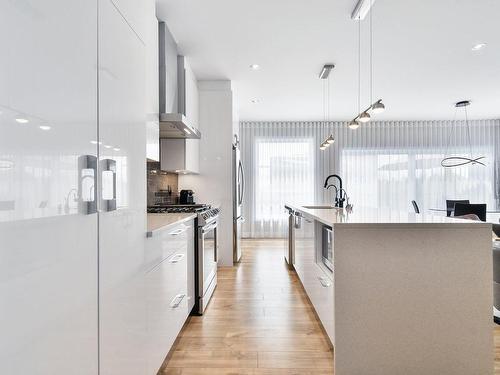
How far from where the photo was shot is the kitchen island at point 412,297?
175 cm

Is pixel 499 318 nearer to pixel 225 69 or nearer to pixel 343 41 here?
pixel 343 41

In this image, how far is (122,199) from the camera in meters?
1.29

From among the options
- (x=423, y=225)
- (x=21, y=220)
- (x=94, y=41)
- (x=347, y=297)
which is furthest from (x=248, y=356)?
(x=94, y=41)

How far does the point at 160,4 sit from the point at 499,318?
153 inches

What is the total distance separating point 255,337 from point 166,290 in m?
0.85

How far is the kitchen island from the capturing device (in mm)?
1745

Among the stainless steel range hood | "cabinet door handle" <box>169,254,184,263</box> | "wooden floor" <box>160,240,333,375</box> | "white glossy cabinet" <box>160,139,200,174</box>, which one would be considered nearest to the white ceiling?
the stainless steel range hood

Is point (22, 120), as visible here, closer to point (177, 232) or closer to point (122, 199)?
point (122, 199)

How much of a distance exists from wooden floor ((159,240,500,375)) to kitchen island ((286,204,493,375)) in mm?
293

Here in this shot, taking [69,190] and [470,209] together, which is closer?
[69,190]

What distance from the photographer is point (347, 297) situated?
1.78m

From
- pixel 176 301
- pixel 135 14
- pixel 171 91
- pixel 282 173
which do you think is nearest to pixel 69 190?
pixel 135 14

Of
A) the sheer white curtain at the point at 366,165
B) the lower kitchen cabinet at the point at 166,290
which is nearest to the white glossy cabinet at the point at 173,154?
the lower kitchen cabinet at the point at 166,290

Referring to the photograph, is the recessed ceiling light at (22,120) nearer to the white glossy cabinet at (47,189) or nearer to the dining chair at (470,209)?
the white glossy cabinet at (47,189)
